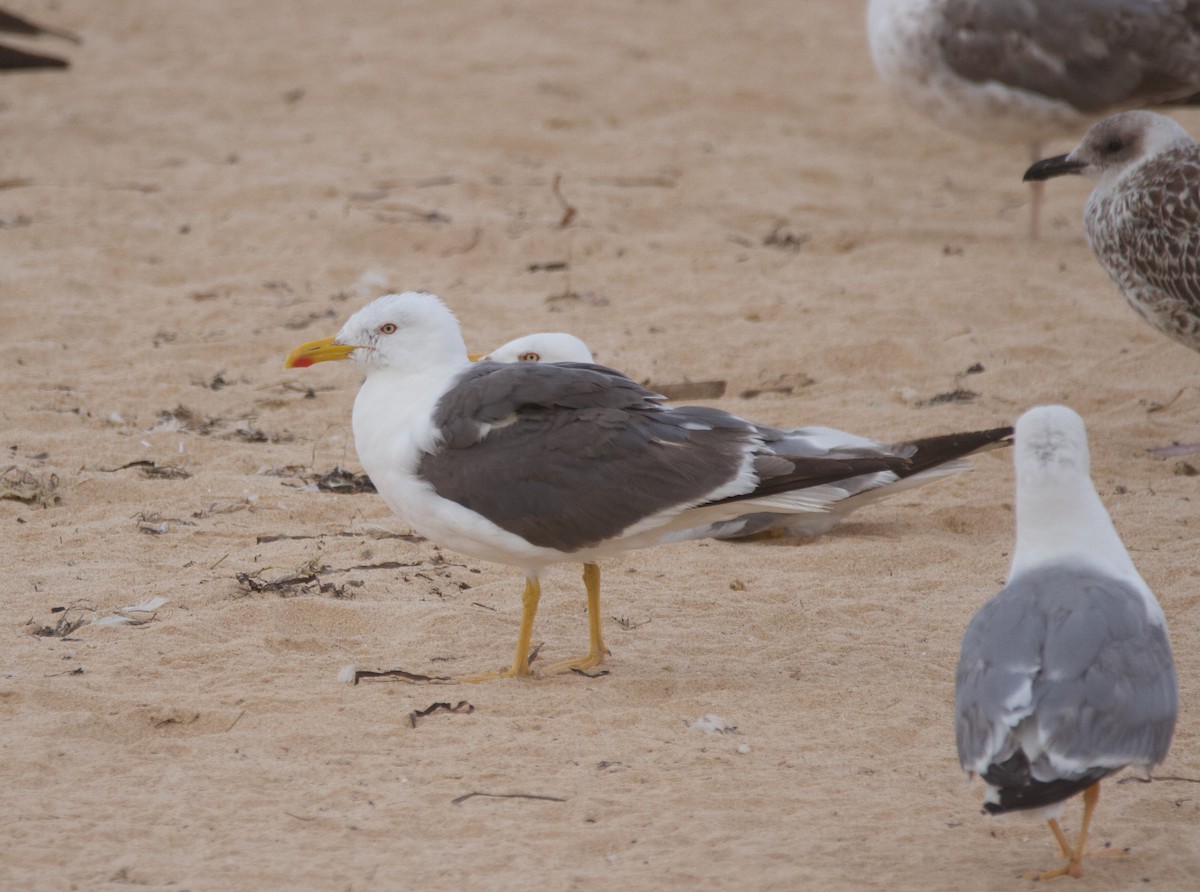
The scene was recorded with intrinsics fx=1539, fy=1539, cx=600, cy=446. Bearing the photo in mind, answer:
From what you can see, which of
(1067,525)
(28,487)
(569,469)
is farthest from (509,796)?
(28,487)

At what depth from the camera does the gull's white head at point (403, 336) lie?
465 cm

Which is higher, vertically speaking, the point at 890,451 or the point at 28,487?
the point at 890,451

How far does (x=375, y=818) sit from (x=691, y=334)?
4360 millimetres

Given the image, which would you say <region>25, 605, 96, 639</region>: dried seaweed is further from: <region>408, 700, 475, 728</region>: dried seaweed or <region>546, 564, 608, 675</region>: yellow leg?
<region>546, 564, 608, 675</region>: yellow leg

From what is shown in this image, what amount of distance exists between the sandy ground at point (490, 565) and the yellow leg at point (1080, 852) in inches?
1.9

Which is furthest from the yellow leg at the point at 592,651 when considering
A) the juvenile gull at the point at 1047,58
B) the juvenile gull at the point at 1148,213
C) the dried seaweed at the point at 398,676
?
the juvenile gull at the point at 1047,58

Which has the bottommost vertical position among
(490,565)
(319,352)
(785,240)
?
(490,565)

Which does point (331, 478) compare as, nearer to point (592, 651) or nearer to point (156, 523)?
point (156, 523)

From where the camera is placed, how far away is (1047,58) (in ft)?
30.4

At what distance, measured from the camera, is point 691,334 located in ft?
24.4

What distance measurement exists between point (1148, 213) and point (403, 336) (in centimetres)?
349

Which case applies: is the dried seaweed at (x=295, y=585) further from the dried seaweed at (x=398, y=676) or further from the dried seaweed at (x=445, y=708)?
the dried seaweed at (x=445, y=708)

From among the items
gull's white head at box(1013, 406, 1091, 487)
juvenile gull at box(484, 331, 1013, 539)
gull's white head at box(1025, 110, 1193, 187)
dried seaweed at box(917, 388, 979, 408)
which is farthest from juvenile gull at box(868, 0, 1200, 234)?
gull's white head at box(1013, 406, 1091, 487)

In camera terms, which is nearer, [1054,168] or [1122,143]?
[1122,143]
